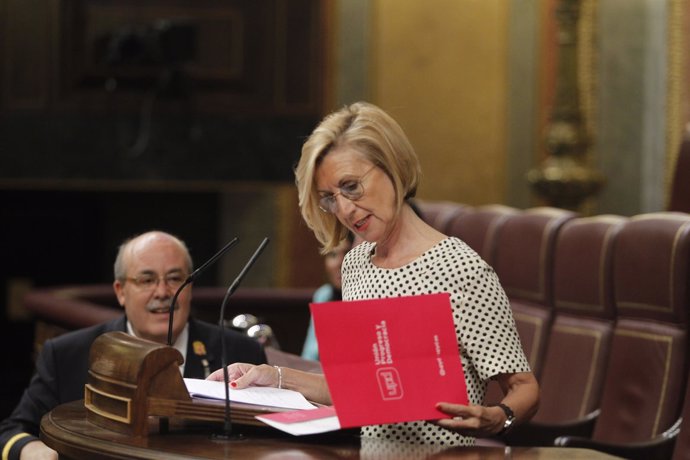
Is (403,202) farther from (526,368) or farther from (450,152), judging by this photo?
(450,152)

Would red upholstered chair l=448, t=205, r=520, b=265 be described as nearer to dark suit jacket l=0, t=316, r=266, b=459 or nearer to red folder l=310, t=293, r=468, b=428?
dark suit jacket l=0, t=316, r=266, b=459

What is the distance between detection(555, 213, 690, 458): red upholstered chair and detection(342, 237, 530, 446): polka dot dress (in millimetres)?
1581

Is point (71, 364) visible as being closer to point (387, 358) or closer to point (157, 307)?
point (157, 307)

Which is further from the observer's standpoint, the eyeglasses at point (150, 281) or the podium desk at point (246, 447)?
the eyeglasses at point (150, 281)

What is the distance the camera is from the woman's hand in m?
2.29

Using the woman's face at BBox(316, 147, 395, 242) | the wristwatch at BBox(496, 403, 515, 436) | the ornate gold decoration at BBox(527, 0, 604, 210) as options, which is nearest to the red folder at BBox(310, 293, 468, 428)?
the wristwatch at BBox(496, 403, 515, 436)

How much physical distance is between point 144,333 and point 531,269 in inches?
77.6

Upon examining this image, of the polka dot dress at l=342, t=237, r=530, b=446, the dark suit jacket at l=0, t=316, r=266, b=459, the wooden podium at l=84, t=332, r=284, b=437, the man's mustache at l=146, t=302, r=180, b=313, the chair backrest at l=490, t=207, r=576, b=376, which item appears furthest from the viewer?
the chair backrest at l=490, t=207, r=576, b=376

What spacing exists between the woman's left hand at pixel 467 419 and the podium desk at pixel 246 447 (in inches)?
1.5

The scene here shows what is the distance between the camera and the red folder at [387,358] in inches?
78.5

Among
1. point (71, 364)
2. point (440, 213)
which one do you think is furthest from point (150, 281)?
point (440, 213)

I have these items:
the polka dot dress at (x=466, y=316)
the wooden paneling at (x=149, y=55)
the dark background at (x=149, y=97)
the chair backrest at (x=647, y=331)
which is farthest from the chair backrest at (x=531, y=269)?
the wooden paneling at (x=149, y=55)

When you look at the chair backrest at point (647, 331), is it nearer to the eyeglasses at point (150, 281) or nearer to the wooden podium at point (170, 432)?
the eyeglasses at point (150, 281)

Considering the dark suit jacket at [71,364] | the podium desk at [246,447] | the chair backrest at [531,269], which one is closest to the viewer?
the podium desk at [246,447]
